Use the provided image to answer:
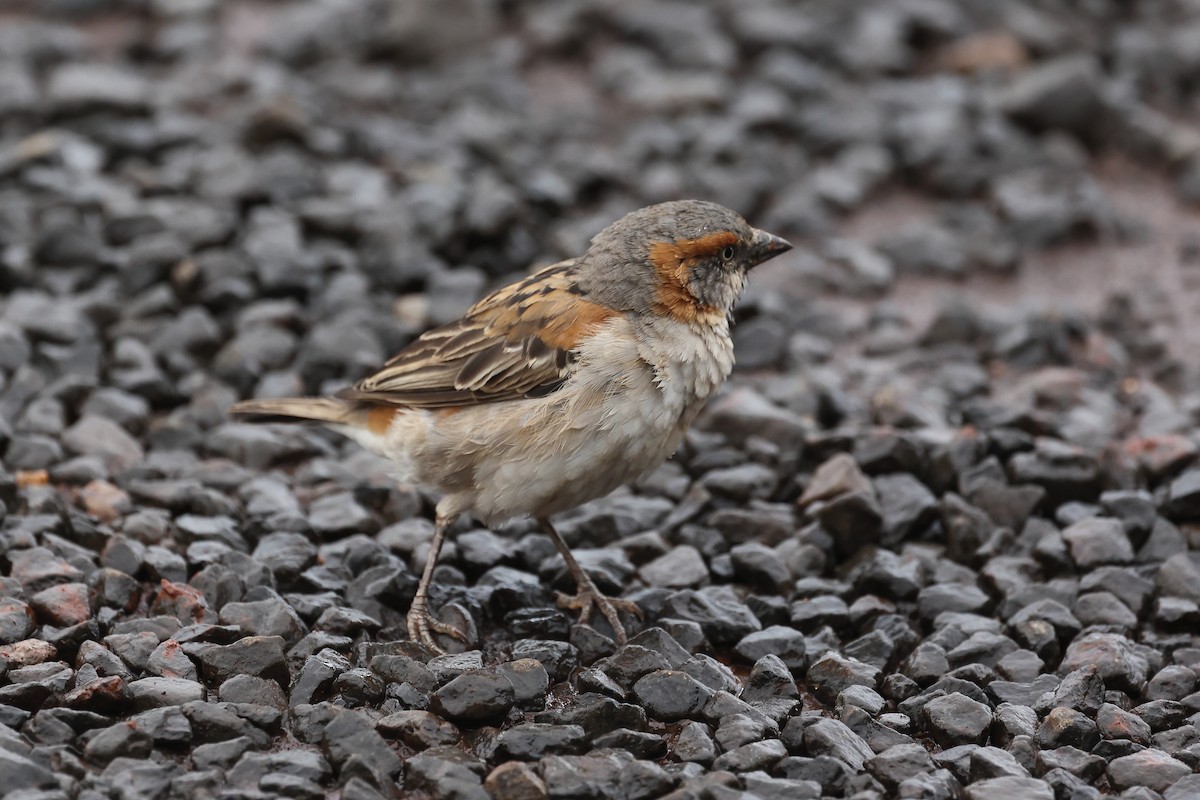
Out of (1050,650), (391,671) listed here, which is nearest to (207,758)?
(391,671)

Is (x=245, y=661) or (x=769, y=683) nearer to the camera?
(x=245, y=661)

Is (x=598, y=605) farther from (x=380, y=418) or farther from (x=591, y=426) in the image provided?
(x=380, y=418)

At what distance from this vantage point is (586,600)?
6.16 m

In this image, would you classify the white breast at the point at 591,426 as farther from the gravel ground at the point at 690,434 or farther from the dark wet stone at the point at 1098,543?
the dark wet stone at the point at 1098,543

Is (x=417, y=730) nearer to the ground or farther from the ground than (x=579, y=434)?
nearer to the ground

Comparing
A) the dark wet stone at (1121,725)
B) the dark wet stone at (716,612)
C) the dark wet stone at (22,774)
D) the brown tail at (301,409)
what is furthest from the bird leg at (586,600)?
the dark wet stone at (22,774)

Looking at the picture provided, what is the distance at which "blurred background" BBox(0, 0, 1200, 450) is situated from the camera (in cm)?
834

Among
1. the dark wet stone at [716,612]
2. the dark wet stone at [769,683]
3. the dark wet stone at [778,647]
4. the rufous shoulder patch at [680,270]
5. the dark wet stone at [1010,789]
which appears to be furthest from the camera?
the rufous shoulder patch at [680,270]

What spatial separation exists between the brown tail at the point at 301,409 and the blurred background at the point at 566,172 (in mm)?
754

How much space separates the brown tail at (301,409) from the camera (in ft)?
21.7

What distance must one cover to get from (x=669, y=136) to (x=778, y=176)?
2.89ft

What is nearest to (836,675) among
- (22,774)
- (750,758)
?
(750,758)

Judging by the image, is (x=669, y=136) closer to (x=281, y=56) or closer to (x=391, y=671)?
(x=281, y=56)

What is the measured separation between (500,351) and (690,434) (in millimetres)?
1797
